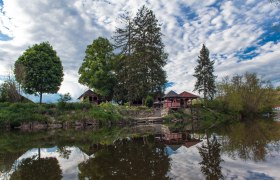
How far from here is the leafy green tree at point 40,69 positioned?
42094mm

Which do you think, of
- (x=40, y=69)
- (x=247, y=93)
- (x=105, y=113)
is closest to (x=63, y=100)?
(x=105, y=113)

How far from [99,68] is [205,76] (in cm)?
2204

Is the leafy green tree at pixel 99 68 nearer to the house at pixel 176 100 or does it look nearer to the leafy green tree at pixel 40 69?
the leafy green tree at pixel 40 69

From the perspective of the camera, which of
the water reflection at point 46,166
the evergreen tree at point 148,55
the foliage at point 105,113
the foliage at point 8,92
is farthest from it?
the evergreen tree at point 148,55

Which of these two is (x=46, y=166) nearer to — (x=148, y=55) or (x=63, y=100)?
(x=63, y=100)

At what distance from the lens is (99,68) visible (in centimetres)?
4691

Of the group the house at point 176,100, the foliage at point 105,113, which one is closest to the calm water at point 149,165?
the foliage at point 105,113

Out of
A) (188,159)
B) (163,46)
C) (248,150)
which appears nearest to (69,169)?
(188,159)

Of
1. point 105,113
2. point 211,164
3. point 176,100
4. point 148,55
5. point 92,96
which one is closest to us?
point 211,164

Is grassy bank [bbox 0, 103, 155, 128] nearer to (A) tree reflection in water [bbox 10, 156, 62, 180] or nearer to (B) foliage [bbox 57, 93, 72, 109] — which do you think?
(B) foliage [bbox 57, 93, 72, 109]

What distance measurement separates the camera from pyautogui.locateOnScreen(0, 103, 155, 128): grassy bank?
2934cm

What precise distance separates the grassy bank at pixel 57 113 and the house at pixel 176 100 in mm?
11198

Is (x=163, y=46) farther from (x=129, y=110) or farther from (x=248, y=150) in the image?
(x=248, y=150)

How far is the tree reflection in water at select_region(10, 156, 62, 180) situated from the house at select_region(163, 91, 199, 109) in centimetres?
3517
